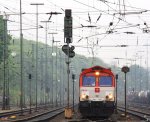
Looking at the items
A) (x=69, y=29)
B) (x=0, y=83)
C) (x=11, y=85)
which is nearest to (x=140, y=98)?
(x=0, y=83)

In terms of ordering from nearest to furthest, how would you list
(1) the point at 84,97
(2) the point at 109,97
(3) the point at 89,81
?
(2) the point at 109,97
(1) the point at 84,97
(3) the point at 89,81

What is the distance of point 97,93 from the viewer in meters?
40.1

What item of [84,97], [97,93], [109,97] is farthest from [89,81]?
[109,97]

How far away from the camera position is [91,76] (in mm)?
40906

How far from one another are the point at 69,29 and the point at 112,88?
7.88 m

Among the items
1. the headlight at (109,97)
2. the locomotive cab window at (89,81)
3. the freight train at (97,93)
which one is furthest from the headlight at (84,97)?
the headlight at (109,97)

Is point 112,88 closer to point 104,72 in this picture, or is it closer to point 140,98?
point 104,72

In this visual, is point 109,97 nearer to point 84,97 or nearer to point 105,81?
point 105,81

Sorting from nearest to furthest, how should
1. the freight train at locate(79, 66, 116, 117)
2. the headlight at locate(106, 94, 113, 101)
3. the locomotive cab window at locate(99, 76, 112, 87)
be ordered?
1. the freight train at locate(79, 66, 116, 117)
2. the headlight at locate(106, 94, 113, 101)
3. the locomotive cab window at locate(99, 76, 112, 87)

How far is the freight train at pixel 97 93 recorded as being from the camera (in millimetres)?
39656

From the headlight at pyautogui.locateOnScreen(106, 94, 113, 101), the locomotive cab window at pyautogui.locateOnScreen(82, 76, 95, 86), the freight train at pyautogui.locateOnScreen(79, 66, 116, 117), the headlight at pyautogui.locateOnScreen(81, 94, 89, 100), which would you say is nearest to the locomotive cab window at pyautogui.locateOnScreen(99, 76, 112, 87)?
the freight train at pyautogui.locateOnScreen(79, 66, 116, 117)

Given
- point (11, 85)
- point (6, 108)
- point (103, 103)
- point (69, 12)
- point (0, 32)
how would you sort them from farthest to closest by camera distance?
point (11, 85) < point (0, 32) < point (6, 108) < point (103, 103) < point (69, 12)

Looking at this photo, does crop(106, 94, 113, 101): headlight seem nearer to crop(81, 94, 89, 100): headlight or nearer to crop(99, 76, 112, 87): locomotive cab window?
crop(99, 76, 112, 87): locomotive cab window

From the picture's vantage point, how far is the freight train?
3966 cm
